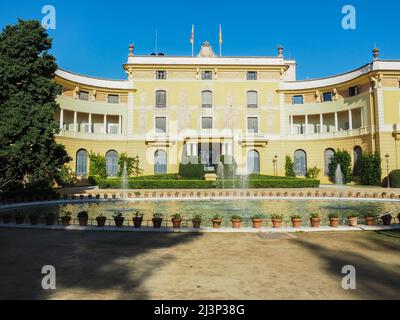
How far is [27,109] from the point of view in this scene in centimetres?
2067

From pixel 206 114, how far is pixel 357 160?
18.9 metres

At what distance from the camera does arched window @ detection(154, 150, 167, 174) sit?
39812 mm

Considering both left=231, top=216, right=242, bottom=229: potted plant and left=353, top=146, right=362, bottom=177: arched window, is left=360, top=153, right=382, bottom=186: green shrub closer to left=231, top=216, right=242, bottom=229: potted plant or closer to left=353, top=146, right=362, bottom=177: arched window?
left=353, top=146, right=362, bottom=177: arched window

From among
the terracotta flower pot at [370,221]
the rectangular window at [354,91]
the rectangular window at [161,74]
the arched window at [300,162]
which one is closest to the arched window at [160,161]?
the rectangular window at [161,74]

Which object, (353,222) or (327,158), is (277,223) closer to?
(353,222)

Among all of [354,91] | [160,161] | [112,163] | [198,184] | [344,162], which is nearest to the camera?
[198,184]

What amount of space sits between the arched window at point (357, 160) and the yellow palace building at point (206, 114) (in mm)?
1663

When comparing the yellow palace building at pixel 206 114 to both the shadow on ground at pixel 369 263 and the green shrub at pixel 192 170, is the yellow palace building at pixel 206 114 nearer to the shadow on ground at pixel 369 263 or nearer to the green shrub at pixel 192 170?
the green shrub at pixel 192 170

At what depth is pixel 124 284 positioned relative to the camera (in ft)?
19.1

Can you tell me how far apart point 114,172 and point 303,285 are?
36.6 metres

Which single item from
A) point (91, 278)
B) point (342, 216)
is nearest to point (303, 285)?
point (91, 278)

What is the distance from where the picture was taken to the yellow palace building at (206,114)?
128 ft

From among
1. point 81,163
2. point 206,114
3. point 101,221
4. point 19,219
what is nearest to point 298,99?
point 206,114

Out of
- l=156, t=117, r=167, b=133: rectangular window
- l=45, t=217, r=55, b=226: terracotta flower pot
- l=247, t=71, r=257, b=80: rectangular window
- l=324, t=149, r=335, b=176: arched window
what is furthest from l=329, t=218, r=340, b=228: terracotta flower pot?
l=247, t=71, r=257, b=80: rectangular window
